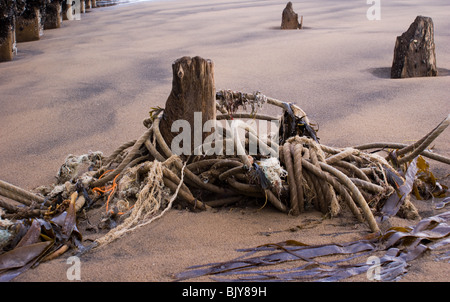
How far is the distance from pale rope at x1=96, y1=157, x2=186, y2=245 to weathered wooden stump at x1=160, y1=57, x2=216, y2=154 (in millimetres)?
248

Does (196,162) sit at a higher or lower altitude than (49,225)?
higher

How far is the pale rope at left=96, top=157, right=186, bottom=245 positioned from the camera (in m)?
2.21

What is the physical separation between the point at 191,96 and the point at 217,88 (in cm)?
280

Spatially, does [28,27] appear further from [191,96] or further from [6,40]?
[191,96]

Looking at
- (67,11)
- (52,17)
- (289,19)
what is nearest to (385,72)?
(289,19)

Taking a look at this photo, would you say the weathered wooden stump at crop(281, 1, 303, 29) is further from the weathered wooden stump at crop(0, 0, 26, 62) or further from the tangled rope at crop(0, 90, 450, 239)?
the tangled rope at crop(0, 90, 450, 239)

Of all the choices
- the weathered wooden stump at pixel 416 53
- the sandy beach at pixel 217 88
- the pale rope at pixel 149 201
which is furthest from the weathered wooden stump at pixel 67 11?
the pale rope at pixel 149 201

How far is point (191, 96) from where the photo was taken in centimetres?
253

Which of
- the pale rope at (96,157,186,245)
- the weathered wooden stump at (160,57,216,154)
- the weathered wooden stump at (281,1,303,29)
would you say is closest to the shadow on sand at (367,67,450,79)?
the weathered wooden stump at (281,1,303,29)

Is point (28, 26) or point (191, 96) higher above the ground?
point (28, 26)
